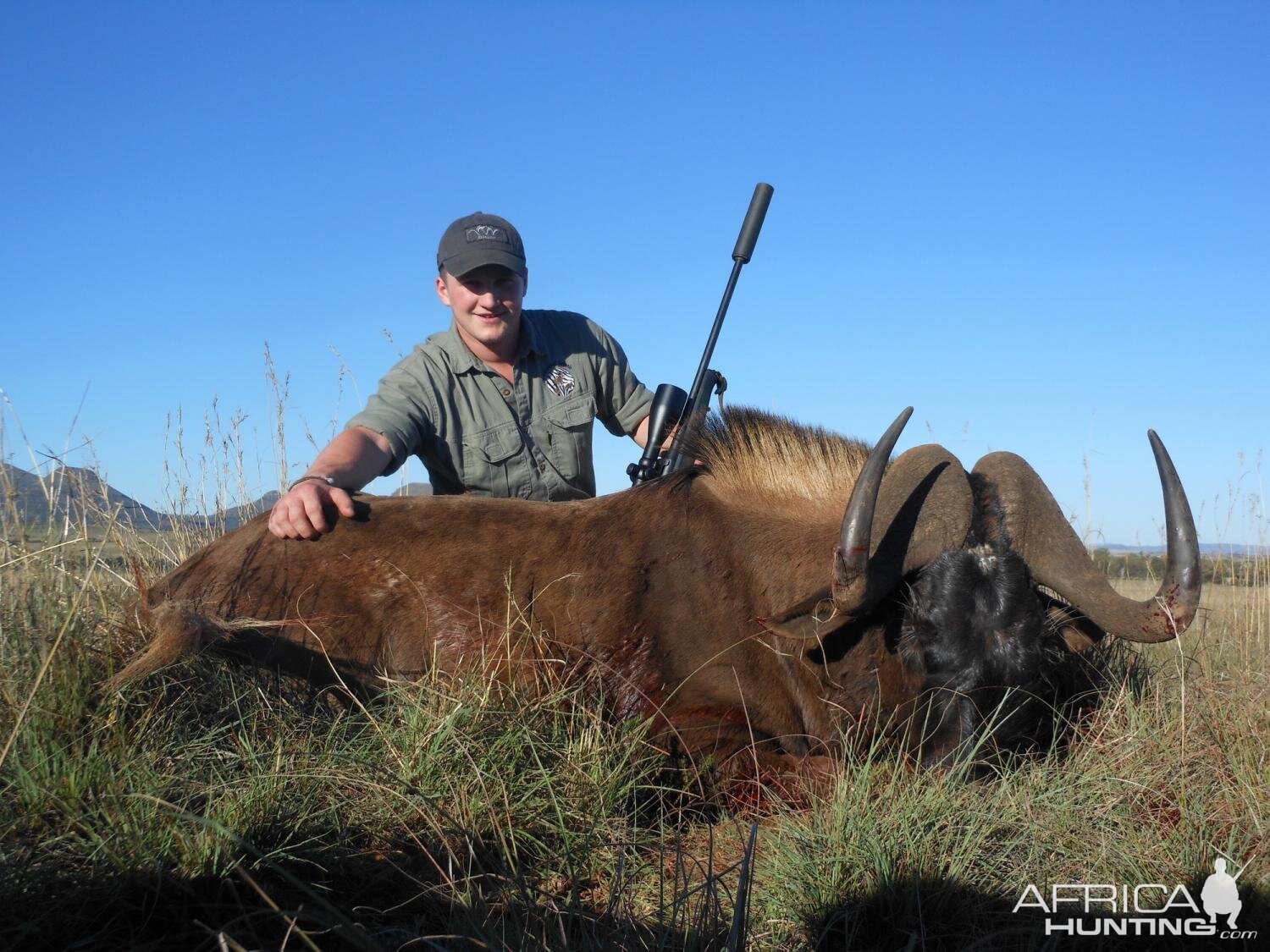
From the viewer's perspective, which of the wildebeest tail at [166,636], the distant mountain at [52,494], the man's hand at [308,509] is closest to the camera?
the wildebeest tail at [166,636]

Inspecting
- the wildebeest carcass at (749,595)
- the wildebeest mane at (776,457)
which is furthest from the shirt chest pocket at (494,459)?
the wildebeest mane at (776,457)

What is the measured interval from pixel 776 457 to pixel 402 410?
2206mm

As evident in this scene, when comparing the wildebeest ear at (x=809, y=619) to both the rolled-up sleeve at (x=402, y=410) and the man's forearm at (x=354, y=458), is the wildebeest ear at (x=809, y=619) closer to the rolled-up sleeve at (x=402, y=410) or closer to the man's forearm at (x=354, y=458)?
the man's forearm at (x=354, y=458)

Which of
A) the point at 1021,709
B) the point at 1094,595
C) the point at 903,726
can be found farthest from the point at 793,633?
the point at 1094,595

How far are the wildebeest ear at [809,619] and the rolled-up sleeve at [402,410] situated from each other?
247 centimetres

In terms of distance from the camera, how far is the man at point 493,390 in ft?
18.1

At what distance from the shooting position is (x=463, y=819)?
2674mm

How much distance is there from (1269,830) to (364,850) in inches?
98.7

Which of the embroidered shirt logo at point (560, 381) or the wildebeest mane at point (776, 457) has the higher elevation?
the embroidered shirt logo at point (560, 381)

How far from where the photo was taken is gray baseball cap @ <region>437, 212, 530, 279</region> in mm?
5523

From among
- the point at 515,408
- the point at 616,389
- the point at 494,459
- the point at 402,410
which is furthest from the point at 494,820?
the point at 616,389
